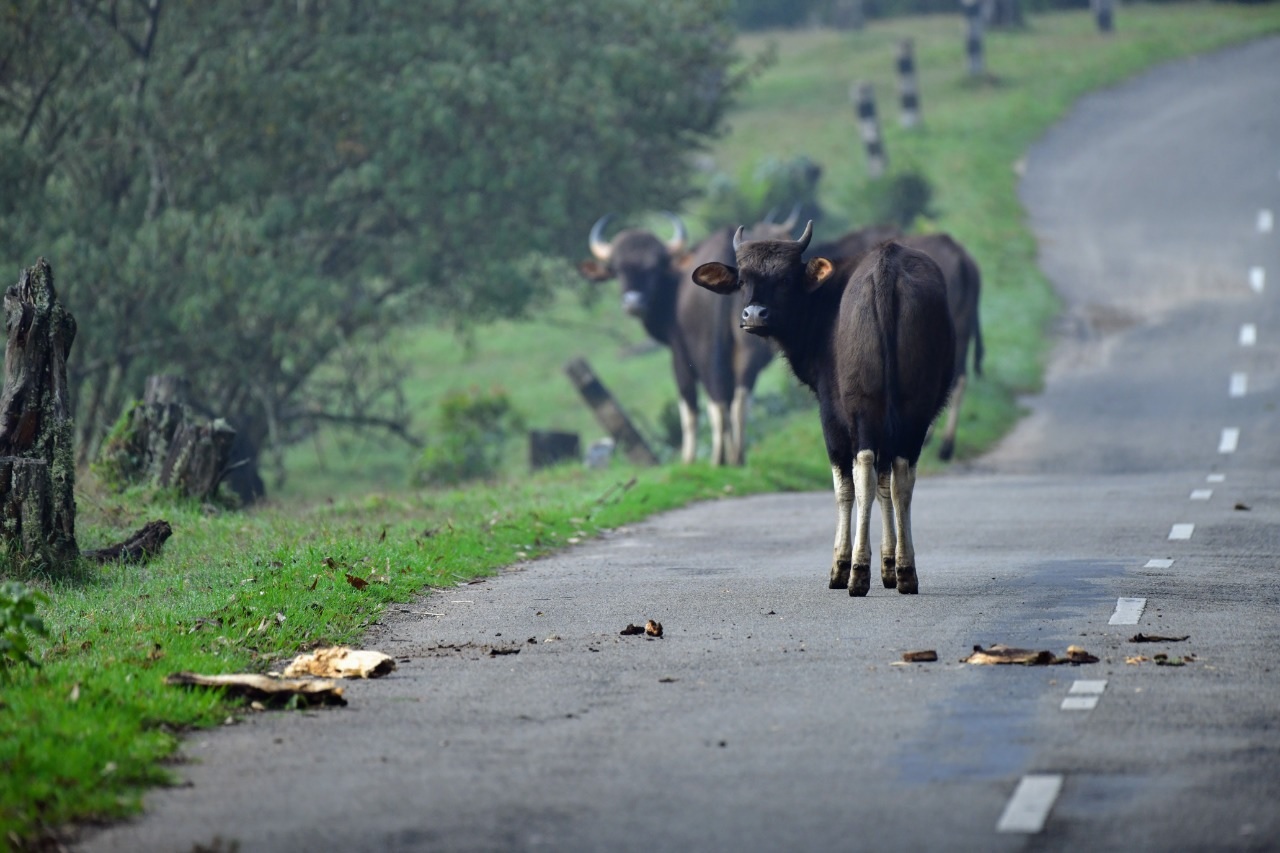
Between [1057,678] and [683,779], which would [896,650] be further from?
[683,779]

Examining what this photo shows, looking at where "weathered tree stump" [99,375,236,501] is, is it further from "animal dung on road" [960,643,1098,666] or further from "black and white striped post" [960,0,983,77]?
"black and white striped post" [960,0,983,77]

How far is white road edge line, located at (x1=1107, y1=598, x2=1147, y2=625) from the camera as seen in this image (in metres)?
9.77

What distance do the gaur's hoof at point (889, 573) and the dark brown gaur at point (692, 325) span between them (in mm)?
8635

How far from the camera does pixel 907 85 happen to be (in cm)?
4094

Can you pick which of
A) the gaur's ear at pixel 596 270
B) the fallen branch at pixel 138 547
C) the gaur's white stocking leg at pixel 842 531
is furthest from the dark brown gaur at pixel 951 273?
the gaur's white stocking leg at pixel 842 531

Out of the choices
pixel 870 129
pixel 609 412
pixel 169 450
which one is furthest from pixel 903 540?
pixel 870 129

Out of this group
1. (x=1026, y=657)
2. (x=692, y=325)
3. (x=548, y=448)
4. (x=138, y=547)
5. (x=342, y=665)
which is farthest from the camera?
(x=548, y=448)

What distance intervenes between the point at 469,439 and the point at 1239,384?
10155mm

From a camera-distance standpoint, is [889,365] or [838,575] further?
[838,575]

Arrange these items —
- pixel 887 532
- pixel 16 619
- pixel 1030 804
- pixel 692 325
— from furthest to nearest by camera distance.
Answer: pixel 692 325
pixel 887 532
pixel 16 619
pixel 1030 804

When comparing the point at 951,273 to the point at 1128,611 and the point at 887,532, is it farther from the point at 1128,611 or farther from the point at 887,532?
the point at 1128,611

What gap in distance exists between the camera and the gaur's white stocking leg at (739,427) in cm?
2023

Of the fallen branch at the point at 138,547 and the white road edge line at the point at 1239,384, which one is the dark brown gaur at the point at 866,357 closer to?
the fallen branch at the point at 138,547

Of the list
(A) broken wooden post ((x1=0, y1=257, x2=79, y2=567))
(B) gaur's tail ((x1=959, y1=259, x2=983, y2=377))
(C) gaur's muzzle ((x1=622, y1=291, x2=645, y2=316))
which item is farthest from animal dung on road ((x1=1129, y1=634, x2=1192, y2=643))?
(C) gaur's muzzle ((x1=622, y1=291, x2=645, y2=316))
